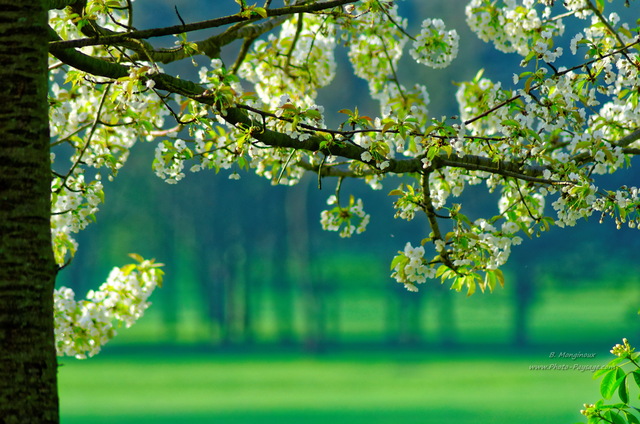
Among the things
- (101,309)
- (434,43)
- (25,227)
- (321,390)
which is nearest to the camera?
(25,227)

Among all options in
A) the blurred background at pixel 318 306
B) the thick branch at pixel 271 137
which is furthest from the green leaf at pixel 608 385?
the blurred background at pixel 318 306

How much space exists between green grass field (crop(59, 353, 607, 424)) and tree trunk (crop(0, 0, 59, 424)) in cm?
1386

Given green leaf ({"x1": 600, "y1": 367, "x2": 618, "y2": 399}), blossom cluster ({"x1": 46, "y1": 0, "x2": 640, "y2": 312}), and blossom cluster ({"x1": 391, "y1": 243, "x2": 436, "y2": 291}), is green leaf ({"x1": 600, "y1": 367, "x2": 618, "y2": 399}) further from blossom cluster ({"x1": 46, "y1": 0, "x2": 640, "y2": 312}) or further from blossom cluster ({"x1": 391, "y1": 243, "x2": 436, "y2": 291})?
blossom cluster ({"x1": 391, "y1": 243, "x2": 436, "y2": 291})

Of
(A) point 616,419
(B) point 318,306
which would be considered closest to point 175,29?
(A) point 616,419

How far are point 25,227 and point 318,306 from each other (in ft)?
68.2

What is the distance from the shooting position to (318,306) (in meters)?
22.8

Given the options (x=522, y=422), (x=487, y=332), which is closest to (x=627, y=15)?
(x=487, y=332)

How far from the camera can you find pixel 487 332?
29188mm

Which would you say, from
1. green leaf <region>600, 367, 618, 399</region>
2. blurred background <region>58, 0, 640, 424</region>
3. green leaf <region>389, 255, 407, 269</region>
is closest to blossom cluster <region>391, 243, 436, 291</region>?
green leaf <region>389, 255, 407, 269</region>

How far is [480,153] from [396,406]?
14744 mm

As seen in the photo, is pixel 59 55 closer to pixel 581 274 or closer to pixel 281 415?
pixel 281 415

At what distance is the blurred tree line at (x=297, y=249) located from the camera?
75.9 ft

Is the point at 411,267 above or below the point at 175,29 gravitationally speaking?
below

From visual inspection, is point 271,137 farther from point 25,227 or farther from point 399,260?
point 25,227
